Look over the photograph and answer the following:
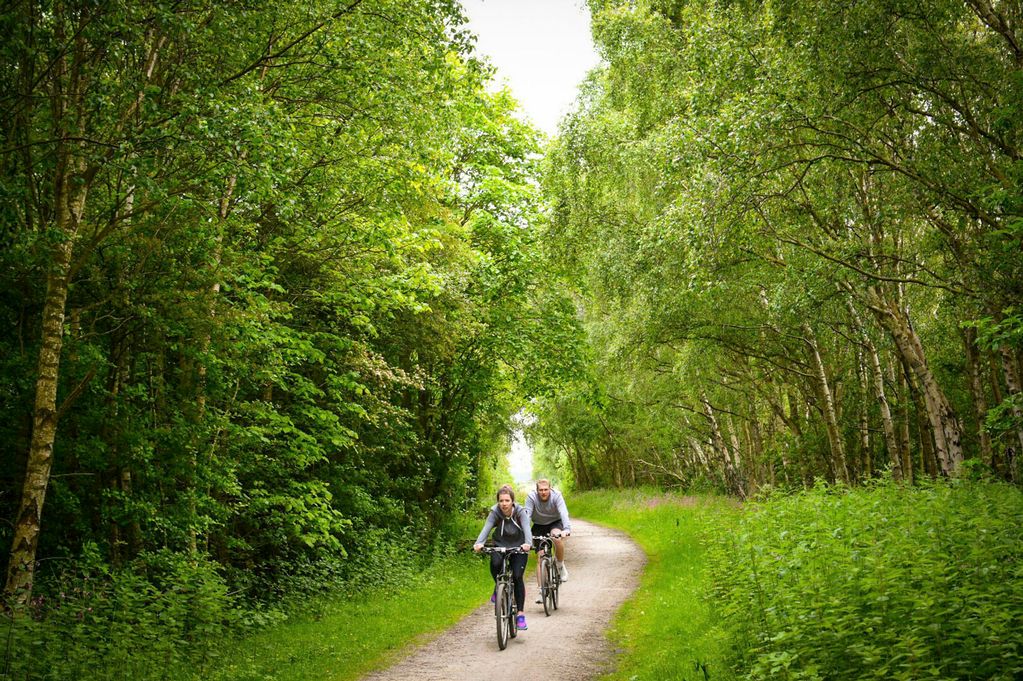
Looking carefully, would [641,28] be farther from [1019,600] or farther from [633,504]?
[633,504]

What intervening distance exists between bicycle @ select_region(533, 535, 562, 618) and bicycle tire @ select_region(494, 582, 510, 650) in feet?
6.47

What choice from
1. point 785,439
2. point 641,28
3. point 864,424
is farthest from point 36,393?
point 785,439

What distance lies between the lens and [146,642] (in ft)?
23.7

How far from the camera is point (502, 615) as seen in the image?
8.84 meters

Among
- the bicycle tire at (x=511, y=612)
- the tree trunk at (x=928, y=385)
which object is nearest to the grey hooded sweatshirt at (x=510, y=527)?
the bicycle tire at (x=511, y=612)

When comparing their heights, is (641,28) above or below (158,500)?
above

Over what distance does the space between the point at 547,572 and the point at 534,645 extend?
7.15ft

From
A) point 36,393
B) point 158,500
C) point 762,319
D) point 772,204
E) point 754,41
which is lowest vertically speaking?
point 158,500

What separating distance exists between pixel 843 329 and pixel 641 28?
12.1 m

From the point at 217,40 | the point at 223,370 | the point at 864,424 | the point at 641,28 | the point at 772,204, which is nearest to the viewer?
the point at 217,40

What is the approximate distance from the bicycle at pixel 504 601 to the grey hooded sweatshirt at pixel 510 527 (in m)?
0.22

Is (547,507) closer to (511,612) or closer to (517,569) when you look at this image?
(517,569)

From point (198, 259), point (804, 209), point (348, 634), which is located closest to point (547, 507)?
point (348, 634)

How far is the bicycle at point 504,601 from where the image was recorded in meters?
8.77
